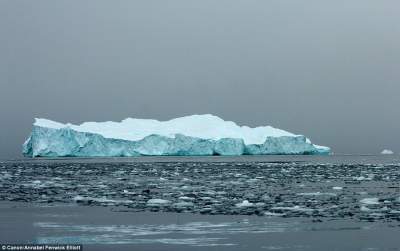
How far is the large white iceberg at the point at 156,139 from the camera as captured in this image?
64125 millimetres

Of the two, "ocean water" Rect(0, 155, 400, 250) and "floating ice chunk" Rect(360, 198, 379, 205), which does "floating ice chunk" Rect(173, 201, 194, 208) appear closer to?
"ocean water" Rect(0, 155, 400, 250)

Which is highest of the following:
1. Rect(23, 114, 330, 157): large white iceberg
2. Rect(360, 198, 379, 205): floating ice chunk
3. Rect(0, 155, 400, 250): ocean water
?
Rect(23, 114, 330, 157): large white iceberg

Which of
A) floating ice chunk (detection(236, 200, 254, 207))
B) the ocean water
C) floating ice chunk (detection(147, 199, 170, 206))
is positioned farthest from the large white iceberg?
floating ice chunk (detection(236, 200, 254, 207))

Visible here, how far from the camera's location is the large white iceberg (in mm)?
64125

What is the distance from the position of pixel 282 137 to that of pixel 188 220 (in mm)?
62891

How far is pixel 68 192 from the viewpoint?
66.6 feet

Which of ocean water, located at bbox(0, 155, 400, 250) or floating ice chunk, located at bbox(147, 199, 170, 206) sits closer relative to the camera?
ocean water, located at bbox(0, 155, 400, 250)

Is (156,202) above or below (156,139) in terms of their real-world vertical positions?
below

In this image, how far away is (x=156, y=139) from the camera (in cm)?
6969

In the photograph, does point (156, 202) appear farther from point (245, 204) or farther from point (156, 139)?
point (156, 139)

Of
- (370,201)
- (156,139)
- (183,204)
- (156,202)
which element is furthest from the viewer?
(156,139)

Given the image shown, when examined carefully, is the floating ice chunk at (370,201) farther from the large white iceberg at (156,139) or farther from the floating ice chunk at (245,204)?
the large white iceberg at (156,139)

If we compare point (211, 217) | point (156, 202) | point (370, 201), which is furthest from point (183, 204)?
point (370, 201)

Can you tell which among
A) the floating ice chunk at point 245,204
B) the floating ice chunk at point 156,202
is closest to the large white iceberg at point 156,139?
the floating ice chunk at point 156,202
